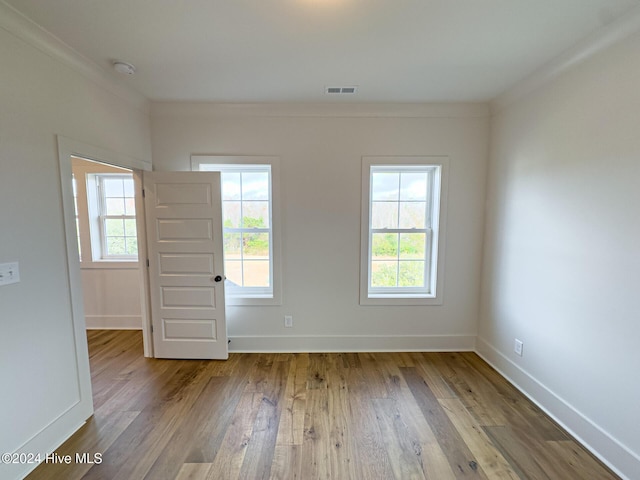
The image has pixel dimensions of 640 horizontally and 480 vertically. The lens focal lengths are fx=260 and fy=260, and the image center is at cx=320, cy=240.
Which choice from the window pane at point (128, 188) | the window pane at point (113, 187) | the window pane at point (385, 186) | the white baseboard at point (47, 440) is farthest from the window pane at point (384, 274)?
the window pane at point (113, 187)

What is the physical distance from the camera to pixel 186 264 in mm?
2695

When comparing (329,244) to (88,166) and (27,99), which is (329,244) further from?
(88,166)

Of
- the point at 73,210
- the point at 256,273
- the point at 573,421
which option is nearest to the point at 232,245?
the point at 256,273

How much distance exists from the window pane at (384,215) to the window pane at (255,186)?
1.23 m

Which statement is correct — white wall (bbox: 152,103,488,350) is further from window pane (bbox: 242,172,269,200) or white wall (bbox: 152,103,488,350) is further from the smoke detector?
the smoke detector

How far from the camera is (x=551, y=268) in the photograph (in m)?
2.04

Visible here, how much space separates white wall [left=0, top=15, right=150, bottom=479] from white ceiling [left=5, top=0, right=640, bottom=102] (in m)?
0.30

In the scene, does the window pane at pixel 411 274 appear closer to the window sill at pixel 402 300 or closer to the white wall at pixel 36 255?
the window sill at pixel 402 300

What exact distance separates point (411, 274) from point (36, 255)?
3.16 metres

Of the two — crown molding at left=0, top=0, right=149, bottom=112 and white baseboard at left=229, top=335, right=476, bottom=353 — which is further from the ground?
crown molding at left=0, top=0, right=149, bottom=112

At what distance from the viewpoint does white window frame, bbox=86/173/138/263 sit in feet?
11.2

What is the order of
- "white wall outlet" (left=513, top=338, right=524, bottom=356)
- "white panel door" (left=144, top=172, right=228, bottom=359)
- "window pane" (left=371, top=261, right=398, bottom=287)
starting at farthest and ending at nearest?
"window pane" (left=371, top=261, right=398, bottom=287)
"white panel door" (left=144, top=172, right=228, bottom=359)
"white wall outlet" (left=513, top=338, right=524, bottom=356)

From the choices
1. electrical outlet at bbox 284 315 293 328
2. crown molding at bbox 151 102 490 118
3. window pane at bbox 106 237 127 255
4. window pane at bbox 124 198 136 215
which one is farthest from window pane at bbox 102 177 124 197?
electrical outlet at bbox 284 315 293 328

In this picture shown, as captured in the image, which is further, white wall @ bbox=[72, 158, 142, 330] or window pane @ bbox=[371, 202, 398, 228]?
white wall @ bbox=[72, 158, 142, 330]
